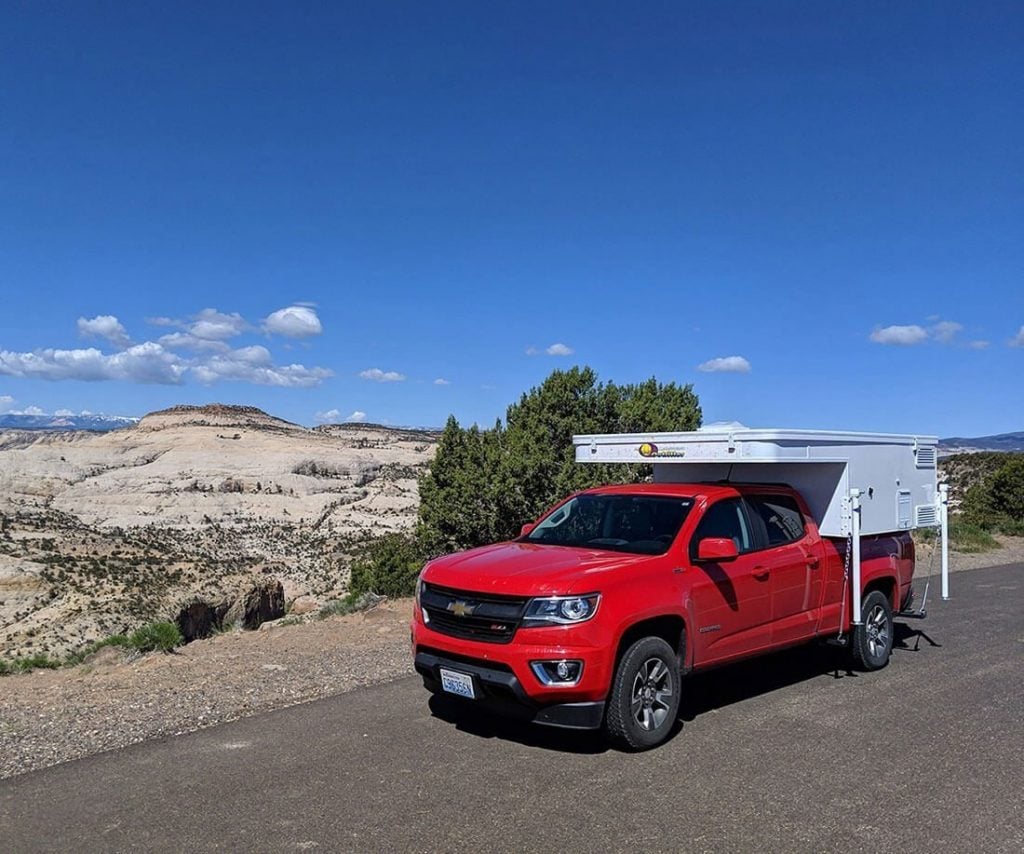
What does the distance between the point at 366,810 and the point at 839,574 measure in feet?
Answer: 16.7

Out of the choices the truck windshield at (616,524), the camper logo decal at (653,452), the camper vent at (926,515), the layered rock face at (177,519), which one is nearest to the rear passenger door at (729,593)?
the truck windshield at (616,524)

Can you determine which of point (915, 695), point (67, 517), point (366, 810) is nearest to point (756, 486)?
point (915, 695)

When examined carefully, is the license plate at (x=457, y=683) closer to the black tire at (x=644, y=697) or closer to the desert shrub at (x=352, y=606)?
the black tire at (x=644, y=697)

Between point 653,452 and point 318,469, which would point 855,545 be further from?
point 318,469

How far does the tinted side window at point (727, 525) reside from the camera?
7.28 metres

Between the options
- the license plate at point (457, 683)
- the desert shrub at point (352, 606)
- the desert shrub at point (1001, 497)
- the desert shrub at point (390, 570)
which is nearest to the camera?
the license plate at point (457, 683)

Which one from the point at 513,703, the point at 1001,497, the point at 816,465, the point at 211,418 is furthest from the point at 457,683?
the point at 211,418

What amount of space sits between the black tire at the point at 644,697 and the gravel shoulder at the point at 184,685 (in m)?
2.98

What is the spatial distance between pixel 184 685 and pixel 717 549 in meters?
4.93

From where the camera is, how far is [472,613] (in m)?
6.43

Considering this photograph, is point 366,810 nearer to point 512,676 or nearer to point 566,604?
point 512,676

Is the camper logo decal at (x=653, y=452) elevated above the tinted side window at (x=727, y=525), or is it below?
above

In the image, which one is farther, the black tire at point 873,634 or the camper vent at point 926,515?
the camper vent at point 926,515

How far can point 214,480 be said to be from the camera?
65.5m
